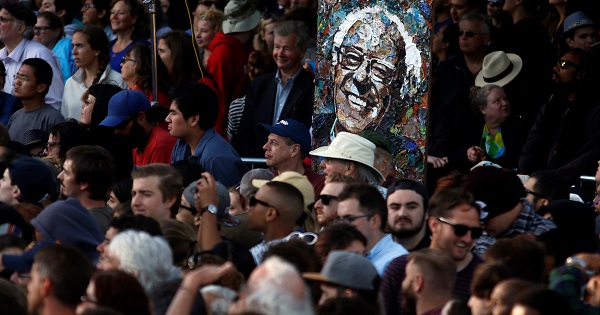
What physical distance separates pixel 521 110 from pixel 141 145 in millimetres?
3651

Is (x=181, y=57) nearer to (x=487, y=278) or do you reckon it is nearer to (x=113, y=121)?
(x=113, y=121)

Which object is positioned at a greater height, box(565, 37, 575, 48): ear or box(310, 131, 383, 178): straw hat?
box(565, 37, 575, 48): ear

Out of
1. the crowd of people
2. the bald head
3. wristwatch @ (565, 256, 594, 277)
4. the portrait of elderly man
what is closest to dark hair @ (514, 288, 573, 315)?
the crowd of people

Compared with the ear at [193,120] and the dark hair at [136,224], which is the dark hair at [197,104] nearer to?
the ear at [193,120]

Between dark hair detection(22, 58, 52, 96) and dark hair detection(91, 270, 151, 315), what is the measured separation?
6.94 metres

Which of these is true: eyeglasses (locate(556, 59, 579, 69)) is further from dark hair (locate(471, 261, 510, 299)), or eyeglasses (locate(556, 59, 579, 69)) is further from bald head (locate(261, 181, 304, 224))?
dark hair (locate(471, 261, 510, 299))

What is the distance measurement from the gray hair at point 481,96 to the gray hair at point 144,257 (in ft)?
19.1

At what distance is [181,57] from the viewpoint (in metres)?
12.4

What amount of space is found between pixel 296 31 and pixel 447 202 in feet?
14.1

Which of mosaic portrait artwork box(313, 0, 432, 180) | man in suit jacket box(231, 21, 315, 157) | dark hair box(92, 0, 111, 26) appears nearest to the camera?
mosaic portrait artwork box(313, 0, 432, 180)

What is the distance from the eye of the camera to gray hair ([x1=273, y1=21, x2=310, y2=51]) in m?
11.7

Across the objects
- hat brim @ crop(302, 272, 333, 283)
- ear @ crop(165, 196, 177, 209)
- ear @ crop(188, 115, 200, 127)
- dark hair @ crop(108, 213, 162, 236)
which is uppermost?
hat brim @ crop(302, 272, 333, 283)

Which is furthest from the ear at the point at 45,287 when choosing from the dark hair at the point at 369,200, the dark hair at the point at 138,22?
the dark hair at the point at 138,22

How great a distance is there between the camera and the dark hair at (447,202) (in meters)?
7.74
